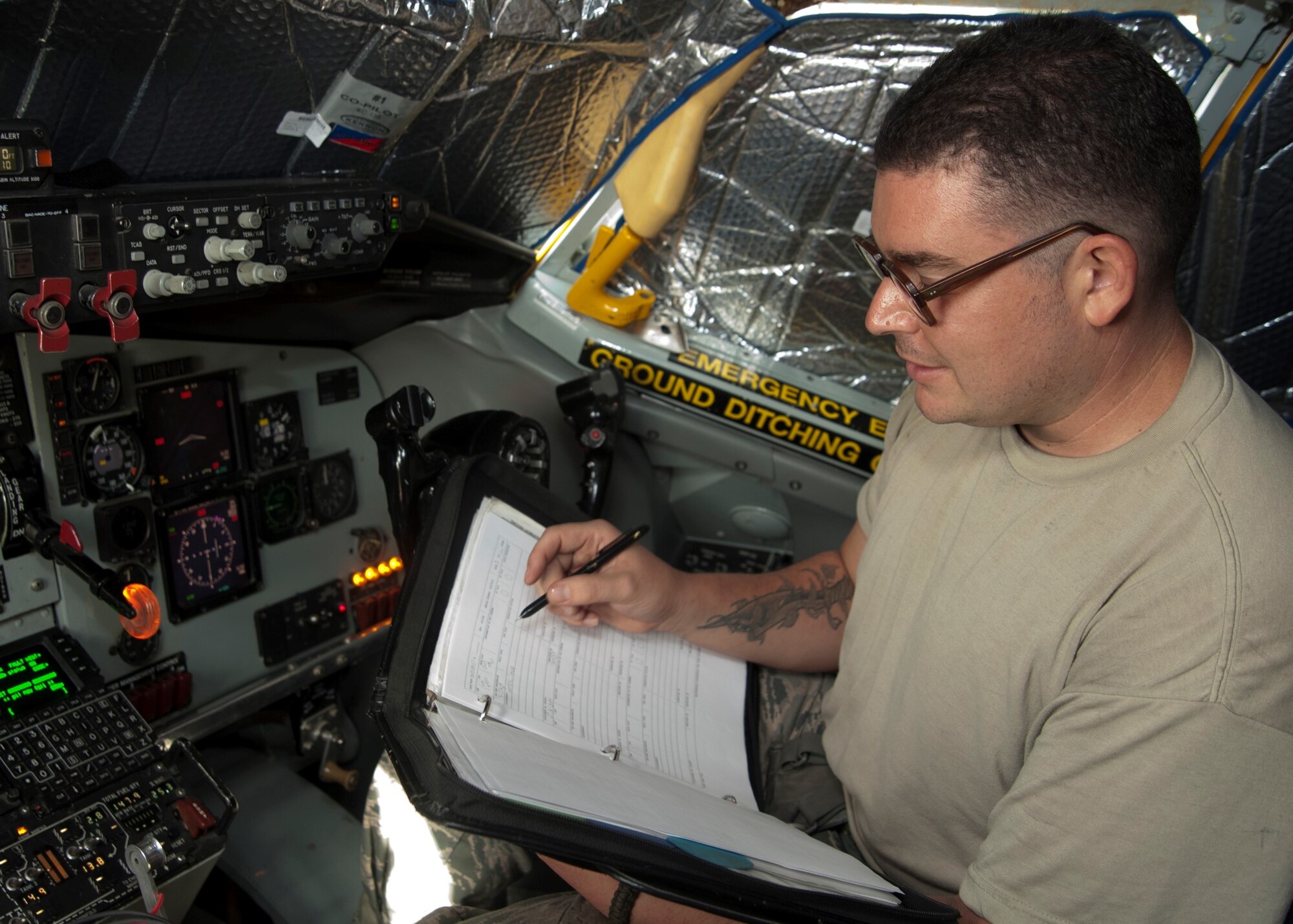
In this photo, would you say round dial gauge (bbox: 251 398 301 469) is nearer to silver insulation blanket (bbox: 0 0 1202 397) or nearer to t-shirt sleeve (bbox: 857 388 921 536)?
silver insulation blanket (bbox: 0 0 1202 397)

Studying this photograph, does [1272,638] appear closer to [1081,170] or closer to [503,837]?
[1081,170]

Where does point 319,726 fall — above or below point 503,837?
below

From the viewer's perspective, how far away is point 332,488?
7.52 feet

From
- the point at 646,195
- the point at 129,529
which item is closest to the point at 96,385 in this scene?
the point at 129,529

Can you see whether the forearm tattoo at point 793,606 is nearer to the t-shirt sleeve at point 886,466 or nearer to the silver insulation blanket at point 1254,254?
the t-shirt sleeve at point 886,466

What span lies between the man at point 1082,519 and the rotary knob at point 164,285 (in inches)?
42.5

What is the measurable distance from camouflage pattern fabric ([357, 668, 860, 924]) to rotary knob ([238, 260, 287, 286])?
2.91 ft

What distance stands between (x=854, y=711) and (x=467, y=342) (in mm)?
1470

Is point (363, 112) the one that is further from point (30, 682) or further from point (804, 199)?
point (30, 682)

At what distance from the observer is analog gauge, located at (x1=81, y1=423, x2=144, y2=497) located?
1.80 meters

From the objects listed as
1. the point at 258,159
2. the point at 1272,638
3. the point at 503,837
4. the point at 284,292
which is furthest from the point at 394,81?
the point at 1272,638

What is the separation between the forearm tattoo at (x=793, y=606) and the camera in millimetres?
1642

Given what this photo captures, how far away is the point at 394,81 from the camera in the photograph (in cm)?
182

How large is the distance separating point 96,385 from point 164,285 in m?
0.34
